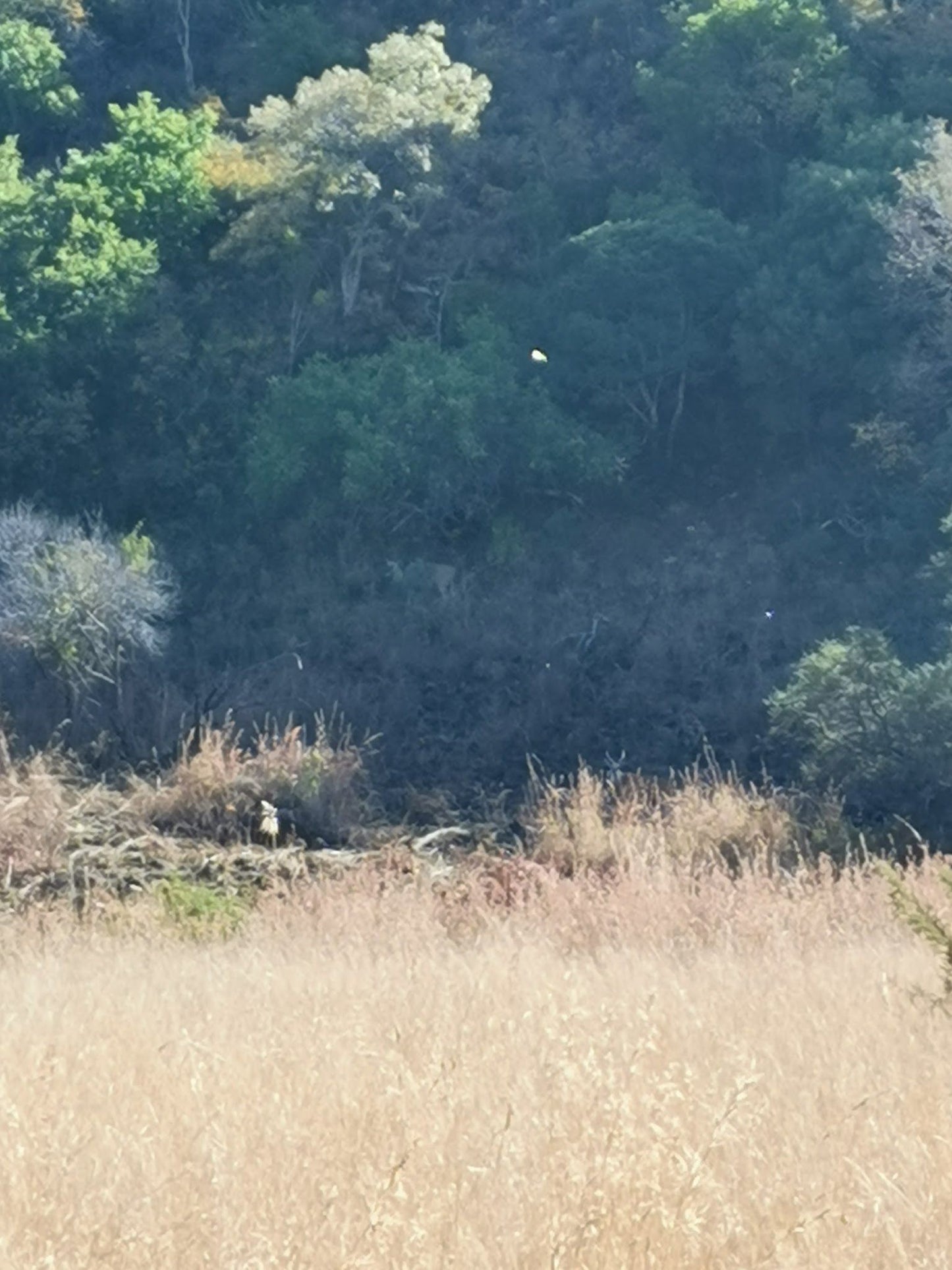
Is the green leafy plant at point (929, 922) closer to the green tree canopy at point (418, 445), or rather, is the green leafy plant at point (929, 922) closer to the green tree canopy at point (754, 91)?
the green tree canopy at point (418, 445)

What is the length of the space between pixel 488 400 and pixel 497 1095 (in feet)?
62.5

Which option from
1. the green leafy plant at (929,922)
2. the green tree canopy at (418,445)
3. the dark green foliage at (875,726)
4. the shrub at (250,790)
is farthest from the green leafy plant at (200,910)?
the green tree canopy at (418,445)

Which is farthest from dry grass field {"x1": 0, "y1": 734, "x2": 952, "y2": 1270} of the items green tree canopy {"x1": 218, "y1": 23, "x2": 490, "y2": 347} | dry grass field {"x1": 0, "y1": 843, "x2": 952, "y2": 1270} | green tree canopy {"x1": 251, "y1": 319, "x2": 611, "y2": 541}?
green tree canopy {"x1": 218, "y1": 23, "x2": 490, "y2": 347}

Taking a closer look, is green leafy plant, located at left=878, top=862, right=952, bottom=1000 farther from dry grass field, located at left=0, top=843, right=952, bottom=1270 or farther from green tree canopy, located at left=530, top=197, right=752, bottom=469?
green tree canopy, located at left=530, top=197, right=752, bottom=469

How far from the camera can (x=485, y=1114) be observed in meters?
5.07

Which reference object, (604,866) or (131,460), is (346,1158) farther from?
(131,460)

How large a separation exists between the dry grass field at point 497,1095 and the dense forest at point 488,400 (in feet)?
34.1

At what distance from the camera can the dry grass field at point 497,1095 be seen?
4.16 m

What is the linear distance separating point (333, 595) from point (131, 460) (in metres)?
3.76

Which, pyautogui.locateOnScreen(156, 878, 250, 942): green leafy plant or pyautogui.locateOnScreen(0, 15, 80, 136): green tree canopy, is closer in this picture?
pyautogui.locateOnScreen(156, 878, 250, 942): green leafy plant

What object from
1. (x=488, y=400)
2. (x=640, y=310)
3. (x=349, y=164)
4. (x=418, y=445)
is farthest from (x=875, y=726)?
(x=349, y=164)

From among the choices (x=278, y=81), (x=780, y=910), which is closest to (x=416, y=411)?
(x=278, y=81)

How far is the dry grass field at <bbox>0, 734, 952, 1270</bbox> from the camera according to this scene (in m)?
4.16

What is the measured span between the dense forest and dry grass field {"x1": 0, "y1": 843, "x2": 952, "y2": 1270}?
12.4 metres
